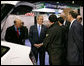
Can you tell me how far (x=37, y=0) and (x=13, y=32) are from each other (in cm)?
2403

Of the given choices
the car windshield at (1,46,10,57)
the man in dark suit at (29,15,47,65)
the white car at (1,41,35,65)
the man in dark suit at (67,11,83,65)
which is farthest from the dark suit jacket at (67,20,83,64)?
the car windshield at (1,46,10,57)

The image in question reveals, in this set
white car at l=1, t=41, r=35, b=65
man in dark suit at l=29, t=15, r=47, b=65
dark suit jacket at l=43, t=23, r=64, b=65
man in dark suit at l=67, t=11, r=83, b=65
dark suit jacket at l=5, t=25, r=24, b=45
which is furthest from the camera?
man in dark suit at l=29, t=15, r=47, b=65

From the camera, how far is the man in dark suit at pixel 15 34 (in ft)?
17.1

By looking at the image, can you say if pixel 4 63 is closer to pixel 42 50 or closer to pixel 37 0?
pixel 42 50

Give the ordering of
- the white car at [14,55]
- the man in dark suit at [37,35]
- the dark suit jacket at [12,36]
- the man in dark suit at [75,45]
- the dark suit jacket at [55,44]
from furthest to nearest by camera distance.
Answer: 1. the man in dark suit at [37,35]
2. the dark suit jacket at [12,36]
3. the dark suit jacket at [55,44]
4. the man in dark suit at [75,45]
5. the white car at [14,55]

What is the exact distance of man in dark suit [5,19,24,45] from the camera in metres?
5.21

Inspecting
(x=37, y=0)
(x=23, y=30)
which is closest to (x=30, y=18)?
(x=23, y=30)

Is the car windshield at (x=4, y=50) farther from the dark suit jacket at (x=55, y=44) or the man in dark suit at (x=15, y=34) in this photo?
the man in dark suit at (x=15, y=34)

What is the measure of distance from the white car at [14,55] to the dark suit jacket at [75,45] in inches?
60.2

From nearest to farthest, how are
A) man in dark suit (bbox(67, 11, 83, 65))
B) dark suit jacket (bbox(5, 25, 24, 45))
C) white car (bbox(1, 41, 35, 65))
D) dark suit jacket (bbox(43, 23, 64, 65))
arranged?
white car (bbox(1, 41, 35, 65)) < man in dark suit (bbox(67, 11, 83, 65)) < dark suit jacket (bbox(43, 23, 64, 65)) < dark suit jacket (bbox(5, 25, 24, 45))

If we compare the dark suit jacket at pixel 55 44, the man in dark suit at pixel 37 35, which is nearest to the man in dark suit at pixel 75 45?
the dark suit jacket at pixel 55 44

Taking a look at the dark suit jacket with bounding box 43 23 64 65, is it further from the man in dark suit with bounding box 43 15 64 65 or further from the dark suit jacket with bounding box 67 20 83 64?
the dark suit jacket with bounding box 67 20 83 64

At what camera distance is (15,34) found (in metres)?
5.26

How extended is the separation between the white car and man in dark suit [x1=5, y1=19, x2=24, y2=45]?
1.89m
